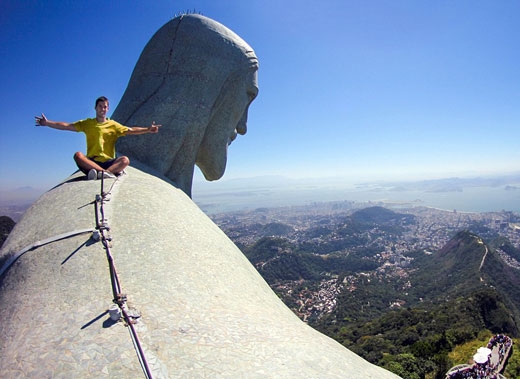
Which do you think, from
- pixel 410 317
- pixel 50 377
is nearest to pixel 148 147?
pixel 50 377

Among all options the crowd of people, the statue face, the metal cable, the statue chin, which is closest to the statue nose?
the statue face

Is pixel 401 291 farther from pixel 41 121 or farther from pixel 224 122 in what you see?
pixel 41 121

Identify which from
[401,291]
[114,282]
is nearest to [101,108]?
[114,282]

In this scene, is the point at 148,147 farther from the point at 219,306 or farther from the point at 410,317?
the point at 410,317

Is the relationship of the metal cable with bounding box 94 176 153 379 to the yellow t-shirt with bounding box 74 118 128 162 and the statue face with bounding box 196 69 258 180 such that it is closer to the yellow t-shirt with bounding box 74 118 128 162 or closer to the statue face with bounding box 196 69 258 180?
the yellow t-shirt with bounding box 74 118 128 162

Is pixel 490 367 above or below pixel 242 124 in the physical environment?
below

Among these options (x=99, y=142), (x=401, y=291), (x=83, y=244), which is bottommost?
(x=401, y=291)
